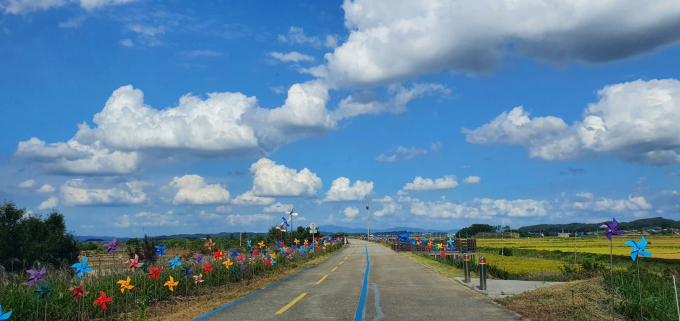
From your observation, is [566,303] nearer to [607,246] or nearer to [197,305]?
[197,305]

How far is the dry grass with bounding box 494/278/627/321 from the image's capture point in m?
8.48

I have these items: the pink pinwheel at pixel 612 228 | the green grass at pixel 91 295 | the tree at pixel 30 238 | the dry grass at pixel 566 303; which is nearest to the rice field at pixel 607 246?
the dry grass at pixel 566 303

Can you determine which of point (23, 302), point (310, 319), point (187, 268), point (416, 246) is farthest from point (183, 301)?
point (416, 246)

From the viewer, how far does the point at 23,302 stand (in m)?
8.70

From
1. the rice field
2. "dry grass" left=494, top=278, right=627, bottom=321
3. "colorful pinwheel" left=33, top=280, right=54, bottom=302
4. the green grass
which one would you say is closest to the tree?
the green grass

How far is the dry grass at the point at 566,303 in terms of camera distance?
8.48 meters

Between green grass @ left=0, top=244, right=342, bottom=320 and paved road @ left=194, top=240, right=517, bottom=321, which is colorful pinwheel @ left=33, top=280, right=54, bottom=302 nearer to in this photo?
green grass @ left=0, top=244, right=342, bottom=320

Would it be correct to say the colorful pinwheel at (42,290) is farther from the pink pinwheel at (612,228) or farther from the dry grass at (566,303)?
the pink pinwheel at (612,228)

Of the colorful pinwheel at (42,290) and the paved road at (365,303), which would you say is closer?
the colorful pinwheel at (42,290)

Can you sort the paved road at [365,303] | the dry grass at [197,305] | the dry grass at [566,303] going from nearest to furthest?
the dry grass at [566,303], the paved road at [365,303], the dry grass at [197,305]

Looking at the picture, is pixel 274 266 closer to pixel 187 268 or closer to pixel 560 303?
pixel 187 268

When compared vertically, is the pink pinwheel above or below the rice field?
above

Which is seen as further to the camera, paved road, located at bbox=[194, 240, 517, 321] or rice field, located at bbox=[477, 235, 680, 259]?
rice field, located at bbox=[477, 235, 680, 259]

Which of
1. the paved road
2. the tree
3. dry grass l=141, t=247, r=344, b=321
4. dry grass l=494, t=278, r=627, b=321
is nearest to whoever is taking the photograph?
dry grass l=494, t=278, r=627, b=321
